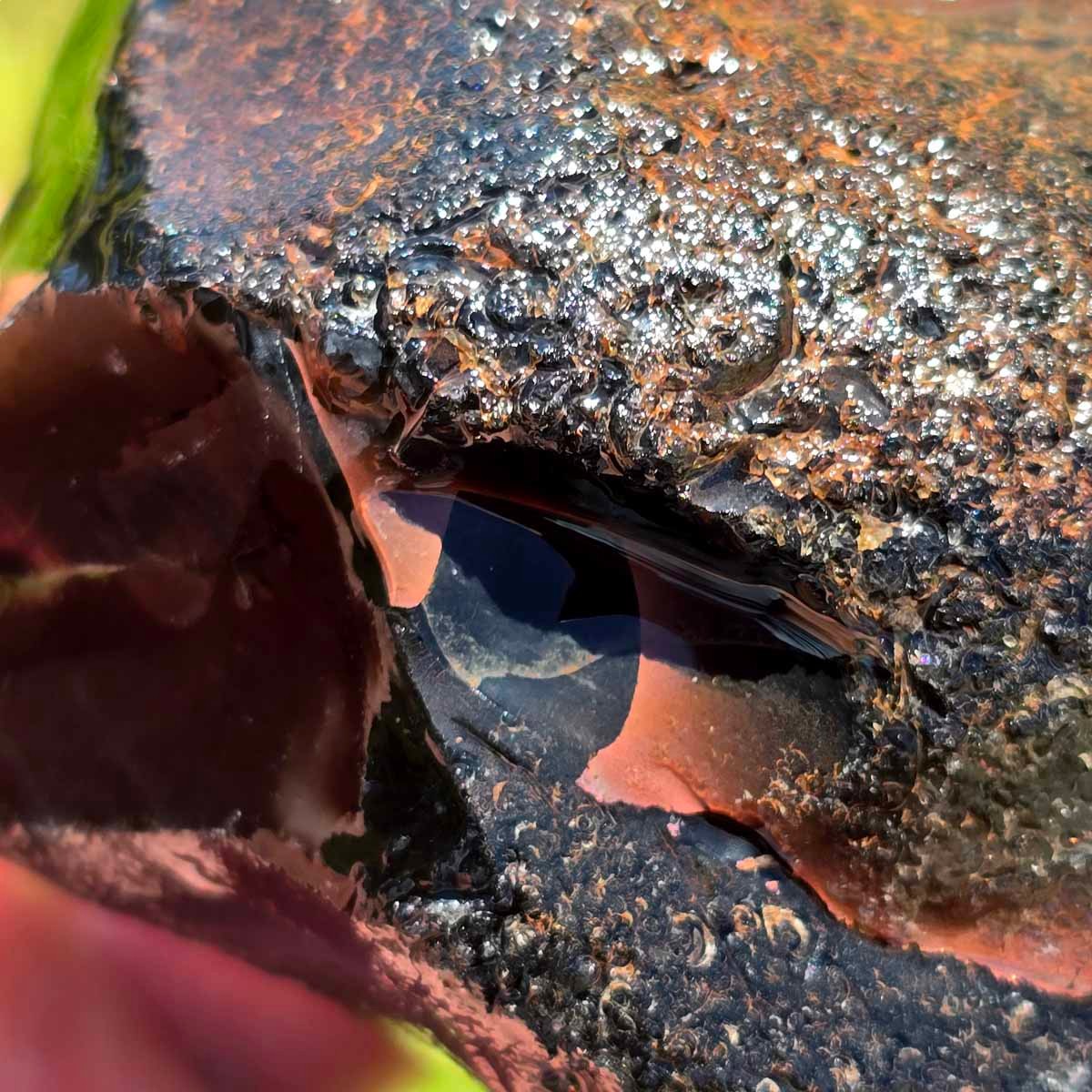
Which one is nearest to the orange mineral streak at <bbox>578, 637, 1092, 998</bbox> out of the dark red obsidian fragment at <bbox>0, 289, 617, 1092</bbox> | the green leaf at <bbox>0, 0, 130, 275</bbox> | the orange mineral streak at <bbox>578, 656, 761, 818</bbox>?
the orange mineral streak at <bbox>578, 656, 761, 818</bbox>

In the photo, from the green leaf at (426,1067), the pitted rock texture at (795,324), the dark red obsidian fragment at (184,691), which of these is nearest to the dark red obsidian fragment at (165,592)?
the dark red obsidian fragment at (184,691)

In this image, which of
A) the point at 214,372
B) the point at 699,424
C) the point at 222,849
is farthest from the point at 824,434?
the point at 222,849

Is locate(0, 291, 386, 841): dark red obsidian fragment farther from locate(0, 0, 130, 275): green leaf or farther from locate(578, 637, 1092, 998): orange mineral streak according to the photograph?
locate(578, 637, 1092, 998): orange mineral streak

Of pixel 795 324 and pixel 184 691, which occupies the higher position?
pixel 795 324

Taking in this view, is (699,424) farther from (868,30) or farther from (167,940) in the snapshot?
(167,940)

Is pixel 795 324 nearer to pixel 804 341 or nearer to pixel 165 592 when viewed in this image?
pixel 804 341

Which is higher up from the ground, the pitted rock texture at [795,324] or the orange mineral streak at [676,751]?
the pitted rock texture at [795,324]

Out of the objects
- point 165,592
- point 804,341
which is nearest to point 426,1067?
point 165,592

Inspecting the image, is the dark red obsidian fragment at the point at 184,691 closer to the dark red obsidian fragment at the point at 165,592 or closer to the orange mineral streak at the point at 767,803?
the dark red obsidian fragment at the point at 165,592
